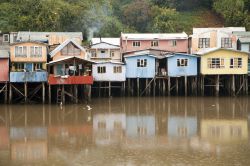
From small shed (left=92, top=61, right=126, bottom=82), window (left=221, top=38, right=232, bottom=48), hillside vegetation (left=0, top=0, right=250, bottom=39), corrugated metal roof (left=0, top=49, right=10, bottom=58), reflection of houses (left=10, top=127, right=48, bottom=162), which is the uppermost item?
hillside vegetation (left=0, top=0, right=250, bottom=39)

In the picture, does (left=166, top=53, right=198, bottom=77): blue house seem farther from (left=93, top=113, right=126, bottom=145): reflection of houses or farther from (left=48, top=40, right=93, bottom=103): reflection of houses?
(left=93, top=113, right=126, bottom=145): reflection of houses

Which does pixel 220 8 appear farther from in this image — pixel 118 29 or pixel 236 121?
pixel 236 121

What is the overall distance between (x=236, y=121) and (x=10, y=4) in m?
37.3

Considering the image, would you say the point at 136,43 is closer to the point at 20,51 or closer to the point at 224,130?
the point at 20,51

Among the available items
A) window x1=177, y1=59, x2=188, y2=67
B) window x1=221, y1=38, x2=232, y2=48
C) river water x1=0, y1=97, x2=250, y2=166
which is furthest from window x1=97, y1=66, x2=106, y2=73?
window x1=221, y1=38, x2=232, y2=48

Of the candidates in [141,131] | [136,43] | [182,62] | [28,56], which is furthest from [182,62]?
[141,131]

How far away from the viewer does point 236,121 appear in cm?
3309

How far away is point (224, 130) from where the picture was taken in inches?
1180

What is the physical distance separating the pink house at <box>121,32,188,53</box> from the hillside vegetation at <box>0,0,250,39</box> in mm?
10826

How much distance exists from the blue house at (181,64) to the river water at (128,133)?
15.6 ft

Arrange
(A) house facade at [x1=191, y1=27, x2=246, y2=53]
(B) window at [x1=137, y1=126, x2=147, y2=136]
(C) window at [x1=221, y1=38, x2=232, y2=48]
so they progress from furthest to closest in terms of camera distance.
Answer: (C) window at [x1=221, y1=38, x2=232, y2=48] < (A) house facade at [x1=191, y1=27, x2=246, y2=53] < (B) window at [x1=137, y1=126, x2=147, y2=136]

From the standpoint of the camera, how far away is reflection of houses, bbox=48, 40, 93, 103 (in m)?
40.5

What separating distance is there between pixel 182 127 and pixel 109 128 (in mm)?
4483

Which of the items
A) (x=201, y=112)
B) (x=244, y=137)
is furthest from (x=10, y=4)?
(x=244, y=137)
